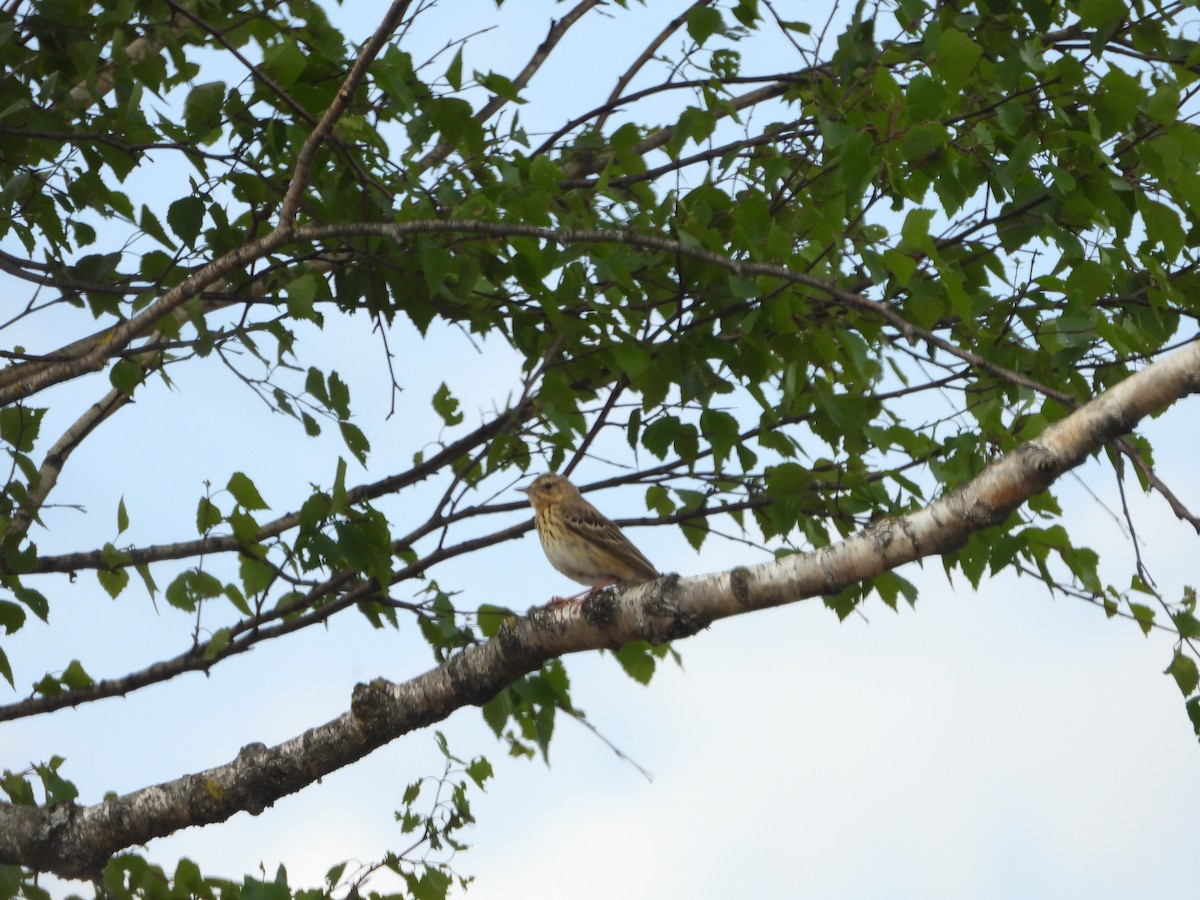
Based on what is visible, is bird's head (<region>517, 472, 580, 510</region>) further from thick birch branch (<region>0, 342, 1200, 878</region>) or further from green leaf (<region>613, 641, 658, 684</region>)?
thick birch branch (<region>0, 342, 1200, 878</region>)

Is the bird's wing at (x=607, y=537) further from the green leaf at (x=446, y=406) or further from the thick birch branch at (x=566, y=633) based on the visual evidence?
the thick birch branch at (x=566, y=633)

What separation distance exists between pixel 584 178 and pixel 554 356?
2202 mm

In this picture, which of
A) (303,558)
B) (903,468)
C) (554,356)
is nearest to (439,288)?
(554,356)

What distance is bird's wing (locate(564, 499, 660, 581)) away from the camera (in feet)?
26.0

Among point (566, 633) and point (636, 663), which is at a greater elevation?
point (636, 663)

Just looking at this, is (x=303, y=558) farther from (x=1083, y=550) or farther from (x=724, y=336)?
(x=1083, y=550)

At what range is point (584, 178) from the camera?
7.63 metres

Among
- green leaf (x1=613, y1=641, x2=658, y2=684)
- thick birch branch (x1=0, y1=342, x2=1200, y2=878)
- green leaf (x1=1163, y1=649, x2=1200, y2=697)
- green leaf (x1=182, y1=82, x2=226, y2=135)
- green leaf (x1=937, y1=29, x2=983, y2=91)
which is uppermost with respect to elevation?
green leaf (x1=182, y1=82, x2=226, y2=135)

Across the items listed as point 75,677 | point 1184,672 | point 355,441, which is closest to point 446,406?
point 355,441

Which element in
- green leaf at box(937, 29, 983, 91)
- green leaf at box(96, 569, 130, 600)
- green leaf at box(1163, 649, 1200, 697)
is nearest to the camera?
green leaf at box(937, 29, 983, 91)

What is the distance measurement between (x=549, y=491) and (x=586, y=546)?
1.83ft

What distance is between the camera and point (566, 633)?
4.80 metres

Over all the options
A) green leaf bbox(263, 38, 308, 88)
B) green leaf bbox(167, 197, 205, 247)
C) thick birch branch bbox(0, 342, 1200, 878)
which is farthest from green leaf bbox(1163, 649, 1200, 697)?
green leaf bbox(167, 197, 205, 247)

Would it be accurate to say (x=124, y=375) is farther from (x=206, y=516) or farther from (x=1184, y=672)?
(x=1184, y=672)
